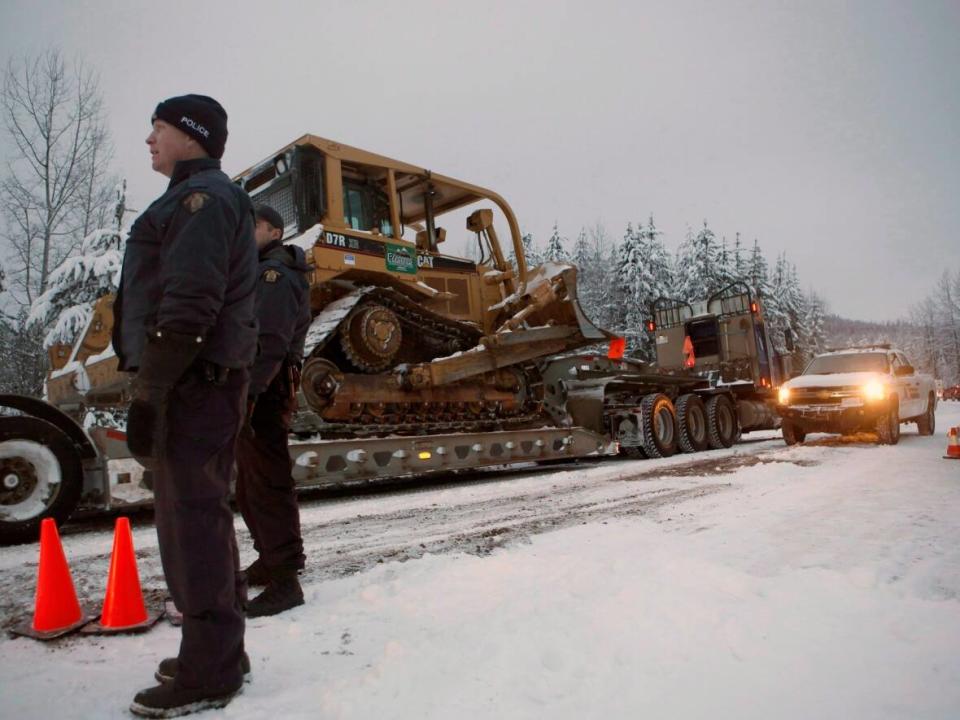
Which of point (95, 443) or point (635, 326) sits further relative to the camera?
point (635, 326)

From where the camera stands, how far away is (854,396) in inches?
436

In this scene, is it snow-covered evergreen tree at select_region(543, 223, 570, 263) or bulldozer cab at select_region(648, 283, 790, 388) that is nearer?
bulldozer cab at select_region(648, 283, 790, 388)

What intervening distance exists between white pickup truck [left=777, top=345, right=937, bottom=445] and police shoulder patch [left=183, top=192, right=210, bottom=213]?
37.4 ft

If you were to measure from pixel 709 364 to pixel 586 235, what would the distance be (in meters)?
46.3

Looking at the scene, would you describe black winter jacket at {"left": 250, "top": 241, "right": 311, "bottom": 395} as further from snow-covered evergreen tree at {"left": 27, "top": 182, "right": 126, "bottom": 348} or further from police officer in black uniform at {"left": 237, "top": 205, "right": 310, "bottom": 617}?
snow-covered evergreen tree at {"left": 27, "top": 182, "right": 126, "bottom": 348}

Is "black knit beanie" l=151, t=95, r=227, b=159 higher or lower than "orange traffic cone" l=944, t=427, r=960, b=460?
higher

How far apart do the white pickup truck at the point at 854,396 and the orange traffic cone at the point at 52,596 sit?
11.4 metres

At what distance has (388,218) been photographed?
307 inches

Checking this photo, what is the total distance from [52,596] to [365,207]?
5.56 meters

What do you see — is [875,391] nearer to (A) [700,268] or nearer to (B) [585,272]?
(A) [700,268]

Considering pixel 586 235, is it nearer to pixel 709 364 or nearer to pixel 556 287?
pixel 709 364

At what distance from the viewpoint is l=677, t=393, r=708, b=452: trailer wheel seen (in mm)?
11834

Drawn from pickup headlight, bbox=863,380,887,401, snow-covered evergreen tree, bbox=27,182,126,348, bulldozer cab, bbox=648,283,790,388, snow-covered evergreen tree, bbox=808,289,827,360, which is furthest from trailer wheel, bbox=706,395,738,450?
snow-covered evergreen tree, bbox=808,289,827,360

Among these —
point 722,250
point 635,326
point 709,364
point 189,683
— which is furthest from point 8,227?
point 722,250
